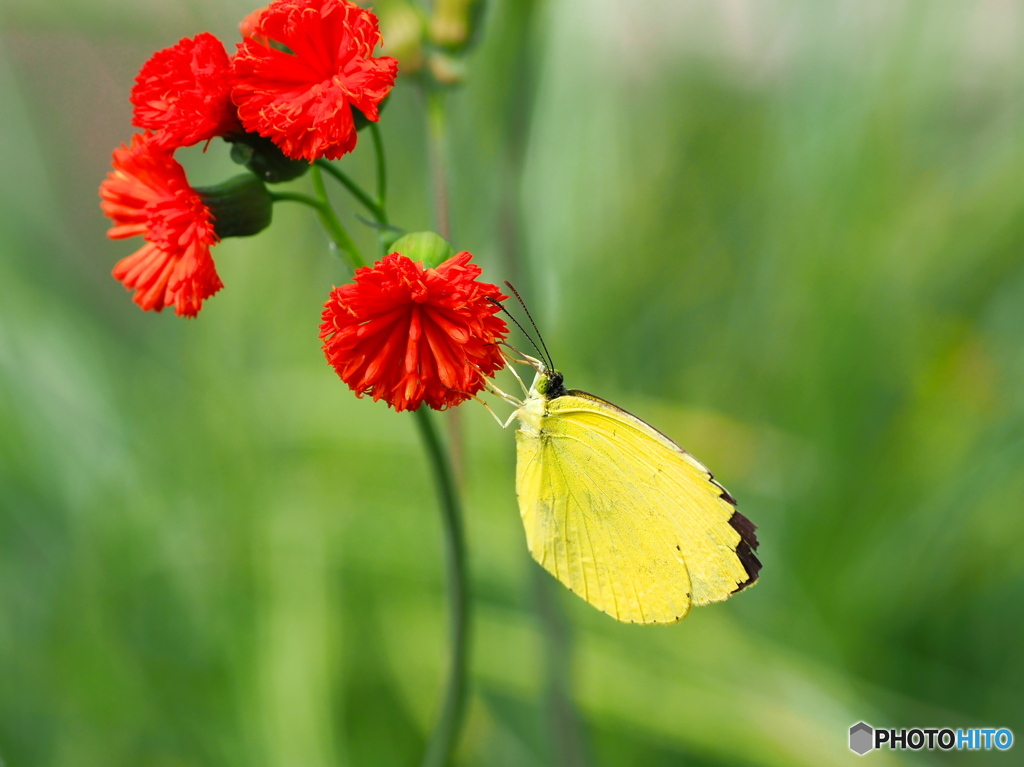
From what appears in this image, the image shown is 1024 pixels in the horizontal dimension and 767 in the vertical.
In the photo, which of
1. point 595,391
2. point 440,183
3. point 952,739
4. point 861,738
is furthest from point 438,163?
point 952,739

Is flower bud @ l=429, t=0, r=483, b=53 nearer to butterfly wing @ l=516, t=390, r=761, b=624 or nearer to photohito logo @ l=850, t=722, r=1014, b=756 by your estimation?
butterfly wing @ l=516, t=390, r=761, b=624

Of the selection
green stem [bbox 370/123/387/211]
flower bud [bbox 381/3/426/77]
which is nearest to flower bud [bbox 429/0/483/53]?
flower bud [bbox 381/3/426/77]

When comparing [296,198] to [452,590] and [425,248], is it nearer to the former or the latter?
[425,248]

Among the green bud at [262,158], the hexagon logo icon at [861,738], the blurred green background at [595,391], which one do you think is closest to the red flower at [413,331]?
the green bud at [262,158]

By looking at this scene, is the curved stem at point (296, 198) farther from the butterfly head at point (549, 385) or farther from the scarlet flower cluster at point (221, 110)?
the butterfly head at point (549, 385)

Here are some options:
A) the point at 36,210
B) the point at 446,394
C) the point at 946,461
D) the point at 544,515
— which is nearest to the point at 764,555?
the point at 946,461

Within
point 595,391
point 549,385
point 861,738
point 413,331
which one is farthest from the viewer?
point 595,391

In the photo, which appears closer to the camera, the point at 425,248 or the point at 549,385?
the point at 425,248
